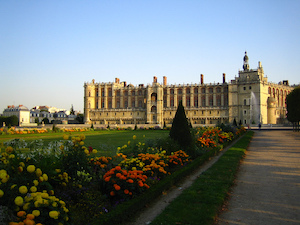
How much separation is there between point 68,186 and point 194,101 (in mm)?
63471

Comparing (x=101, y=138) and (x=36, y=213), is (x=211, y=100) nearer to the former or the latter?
(x=101, y=138)

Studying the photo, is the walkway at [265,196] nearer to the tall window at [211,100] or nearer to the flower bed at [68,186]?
the flower bed at [68,186]

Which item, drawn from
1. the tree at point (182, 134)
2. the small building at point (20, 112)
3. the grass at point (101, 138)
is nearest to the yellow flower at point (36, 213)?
the grass at point (101, 138)

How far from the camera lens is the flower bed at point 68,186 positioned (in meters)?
4.01

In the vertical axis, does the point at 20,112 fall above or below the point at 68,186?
above

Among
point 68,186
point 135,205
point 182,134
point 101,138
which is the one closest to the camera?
point 135,205

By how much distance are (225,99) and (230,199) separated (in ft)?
198

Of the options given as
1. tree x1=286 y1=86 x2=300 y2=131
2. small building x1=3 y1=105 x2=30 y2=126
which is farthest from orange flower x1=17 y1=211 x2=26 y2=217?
small building x1=3 y1=105 x2=30 y2=126

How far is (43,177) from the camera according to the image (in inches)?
184

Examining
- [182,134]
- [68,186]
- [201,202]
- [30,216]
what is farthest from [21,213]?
[182,134]

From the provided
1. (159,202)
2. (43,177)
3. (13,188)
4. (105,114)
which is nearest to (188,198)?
(159,202)

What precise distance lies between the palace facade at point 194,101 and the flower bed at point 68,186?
5405 cm

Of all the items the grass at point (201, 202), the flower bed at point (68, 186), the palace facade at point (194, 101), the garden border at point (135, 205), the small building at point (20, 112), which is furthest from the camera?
the small building at point (20, 112)

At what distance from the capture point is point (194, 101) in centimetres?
6794
